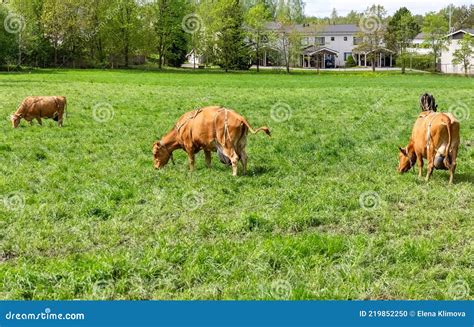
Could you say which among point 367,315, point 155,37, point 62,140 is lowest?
point 367,315

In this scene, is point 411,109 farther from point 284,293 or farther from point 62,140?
point 284,293

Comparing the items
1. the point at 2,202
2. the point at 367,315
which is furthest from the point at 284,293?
the point at 2,202

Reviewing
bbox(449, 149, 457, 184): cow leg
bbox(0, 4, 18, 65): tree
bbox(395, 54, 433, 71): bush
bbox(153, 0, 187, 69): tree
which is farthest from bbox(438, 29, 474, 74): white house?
bbox(449, 149, 457, 184): cow leg

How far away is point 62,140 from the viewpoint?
51.9 feet

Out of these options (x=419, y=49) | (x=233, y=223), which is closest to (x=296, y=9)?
(x=419, y=49)

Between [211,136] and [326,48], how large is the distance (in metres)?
89.4

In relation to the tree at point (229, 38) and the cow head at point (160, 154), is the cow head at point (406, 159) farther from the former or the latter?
the tree at point (229, 38)

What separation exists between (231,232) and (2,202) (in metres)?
4.06

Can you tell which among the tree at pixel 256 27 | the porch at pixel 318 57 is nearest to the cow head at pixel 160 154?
the tree at pixel 256 27

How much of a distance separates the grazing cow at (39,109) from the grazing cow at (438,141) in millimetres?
11783

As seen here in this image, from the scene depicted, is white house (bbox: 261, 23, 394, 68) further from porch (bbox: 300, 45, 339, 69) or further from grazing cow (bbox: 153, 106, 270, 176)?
grazing cow (bbox: 153, 106, 270, 176)

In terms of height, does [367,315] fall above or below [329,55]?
below

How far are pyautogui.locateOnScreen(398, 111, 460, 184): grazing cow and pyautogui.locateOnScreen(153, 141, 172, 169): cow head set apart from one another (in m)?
5.17

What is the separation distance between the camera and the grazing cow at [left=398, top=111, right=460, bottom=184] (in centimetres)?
→ 1042
